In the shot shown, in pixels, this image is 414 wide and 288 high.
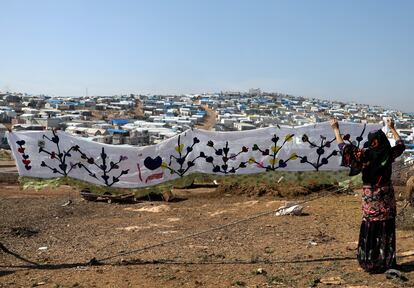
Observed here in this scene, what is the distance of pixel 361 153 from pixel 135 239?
4.36 metres

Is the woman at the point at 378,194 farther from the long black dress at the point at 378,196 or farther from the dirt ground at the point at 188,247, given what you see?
the dirt ground at the point at 188,247

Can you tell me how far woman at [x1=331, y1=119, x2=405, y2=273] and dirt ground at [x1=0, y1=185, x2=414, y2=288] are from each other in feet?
0.96

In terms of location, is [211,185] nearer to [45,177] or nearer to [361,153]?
[45,177]

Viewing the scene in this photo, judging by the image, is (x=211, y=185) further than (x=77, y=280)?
Yes

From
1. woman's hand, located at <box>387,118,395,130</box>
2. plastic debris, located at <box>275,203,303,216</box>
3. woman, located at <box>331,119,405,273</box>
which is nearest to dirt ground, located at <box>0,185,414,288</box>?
plastic debris, located at <box>275,203,303,216</box>

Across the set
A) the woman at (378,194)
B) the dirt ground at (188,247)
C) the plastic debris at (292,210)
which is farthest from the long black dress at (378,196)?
the plastic debris at (292,210)

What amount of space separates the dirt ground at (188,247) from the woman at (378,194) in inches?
11.5

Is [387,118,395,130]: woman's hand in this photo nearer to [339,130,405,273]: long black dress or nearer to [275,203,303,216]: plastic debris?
[339,130,405,273]: long black dress

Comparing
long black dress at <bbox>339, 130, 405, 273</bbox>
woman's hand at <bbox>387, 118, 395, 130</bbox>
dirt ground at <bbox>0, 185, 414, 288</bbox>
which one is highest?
woman's hand at <bbox>387, 118, 395, 130</bbox>

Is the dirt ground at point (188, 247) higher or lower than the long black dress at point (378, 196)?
lower

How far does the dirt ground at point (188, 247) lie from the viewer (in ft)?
17.6

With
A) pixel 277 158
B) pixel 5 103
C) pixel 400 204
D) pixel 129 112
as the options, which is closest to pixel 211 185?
pixel 400 204

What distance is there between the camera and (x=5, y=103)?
9225 centimetres

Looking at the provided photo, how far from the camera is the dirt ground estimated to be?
5367mm
